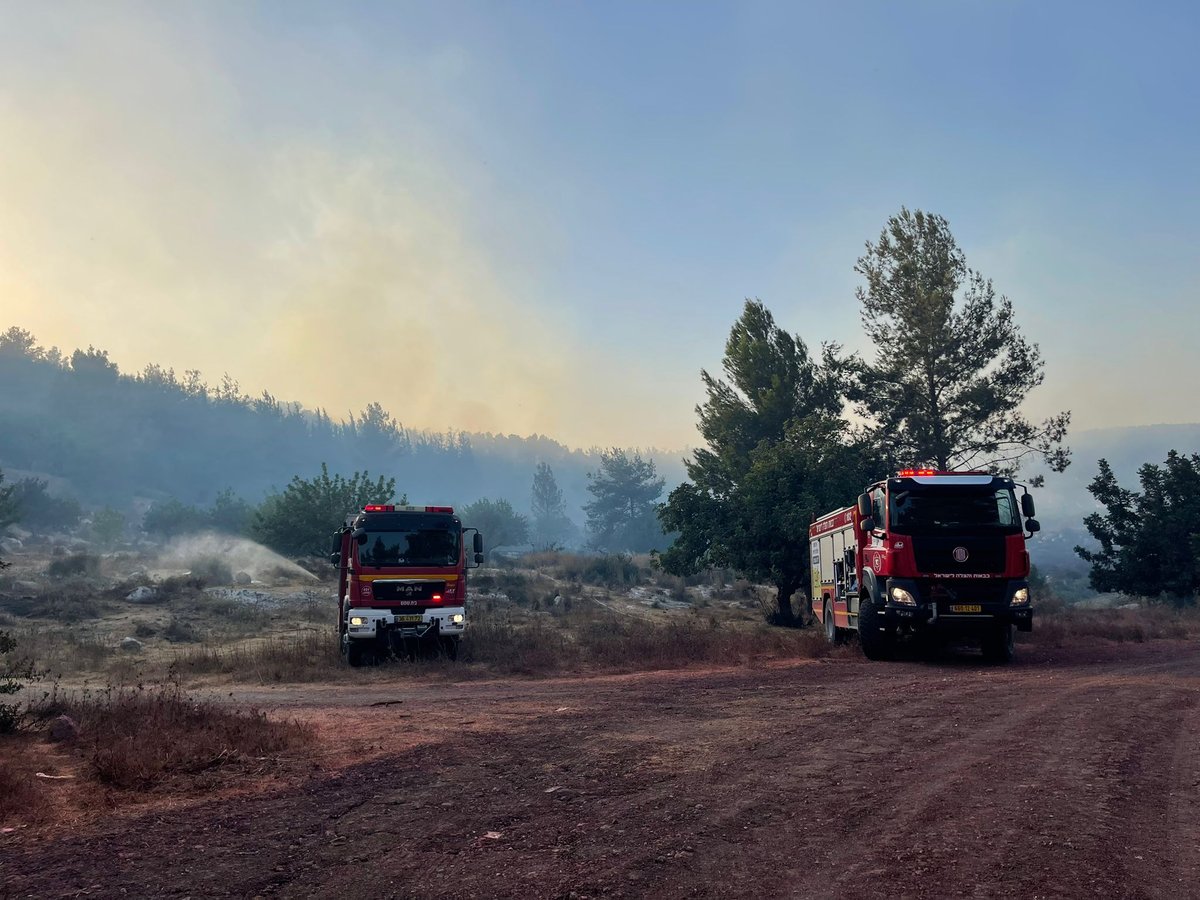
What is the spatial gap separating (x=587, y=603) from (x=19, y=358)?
190 meters

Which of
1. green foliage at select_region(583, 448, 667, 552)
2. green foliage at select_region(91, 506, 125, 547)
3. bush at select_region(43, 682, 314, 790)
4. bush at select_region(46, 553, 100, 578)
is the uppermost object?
green foliage at select_region(583, 448, 667, 552)

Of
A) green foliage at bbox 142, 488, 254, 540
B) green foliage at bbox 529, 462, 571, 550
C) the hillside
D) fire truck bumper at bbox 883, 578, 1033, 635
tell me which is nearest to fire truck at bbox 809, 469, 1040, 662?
fire truck bumper at bbox 883, 578, 1033, 635

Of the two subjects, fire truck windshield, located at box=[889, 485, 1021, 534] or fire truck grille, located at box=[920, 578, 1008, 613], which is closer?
fire truck grille, located at box=[920, 578, 1008, 613]

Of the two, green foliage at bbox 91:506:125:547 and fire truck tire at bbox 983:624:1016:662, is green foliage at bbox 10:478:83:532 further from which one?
fire truck tire at bbox 983:624:1016:662

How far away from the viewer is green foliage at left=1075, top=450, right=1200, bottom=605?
36.8 m

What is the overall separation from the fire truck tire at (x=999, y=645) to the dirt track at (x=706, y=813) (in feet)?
20.0

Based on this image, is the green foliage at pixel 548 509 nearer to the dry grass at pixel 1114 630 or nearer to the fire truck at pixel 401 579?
the dry grass at pixel 1114 630

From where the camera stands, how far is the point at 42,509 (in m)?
84.9

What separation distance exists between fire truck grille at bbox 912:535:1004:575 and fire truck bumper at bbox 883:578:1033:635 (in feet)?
1.31

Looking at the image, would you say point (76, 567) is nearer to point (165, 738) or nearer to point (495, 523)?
point (165, 738)

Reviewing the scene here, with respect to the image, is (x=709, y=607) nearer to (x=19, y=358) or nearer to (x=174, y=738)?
(x=174, y=738)

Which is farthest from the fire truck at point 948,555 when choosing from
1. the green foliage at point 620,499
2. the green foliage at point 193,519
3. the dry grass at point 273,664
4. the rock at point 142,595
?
the green foliage at point 620,499

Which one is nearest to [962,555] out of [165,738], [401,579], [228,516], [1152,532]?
[401,579]

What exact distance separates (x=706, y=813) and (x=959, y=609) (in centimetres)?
1195
